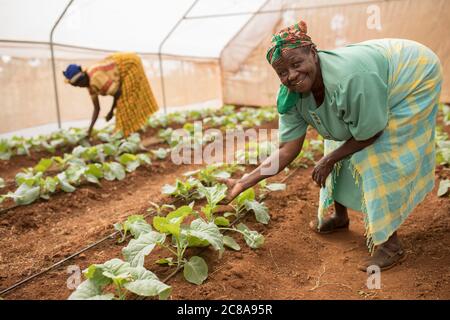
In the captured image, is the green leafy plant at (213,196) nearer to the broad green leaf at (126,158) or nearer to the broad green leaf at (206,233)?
the broad green leaf at (206,233)

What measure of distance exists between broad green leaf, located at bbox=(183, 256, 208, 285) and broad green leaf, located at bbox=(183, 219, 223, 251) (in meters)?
0.11

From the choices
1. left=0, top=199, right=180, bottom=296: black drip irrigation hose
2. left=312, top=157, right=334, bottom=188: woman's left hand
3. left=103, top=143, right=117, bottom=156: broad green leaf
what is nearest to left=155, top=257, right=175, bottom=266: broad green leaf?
left=0, top=199, right=180, bottom=296: black drip irrigation hose

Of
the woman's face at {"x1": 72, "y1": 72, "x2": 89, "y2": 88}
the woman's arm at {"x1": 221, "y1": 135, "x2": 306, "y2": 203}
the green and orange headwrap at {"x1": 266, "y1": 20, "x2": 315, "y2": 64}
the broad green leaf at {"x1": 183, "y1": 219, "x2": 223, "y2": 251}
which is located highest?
the green and orange headwrap at {"x1": 266, "y1": 20, "x2": 315, "y2": 64}

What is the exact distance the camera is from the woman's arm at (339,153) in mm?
1902

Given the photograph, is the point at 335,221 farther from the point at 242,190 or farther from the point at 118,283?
the point at 118,283

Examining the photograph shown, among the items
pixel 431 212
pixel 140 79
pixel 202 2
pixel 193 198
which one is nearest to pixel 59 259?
pixel 193 198

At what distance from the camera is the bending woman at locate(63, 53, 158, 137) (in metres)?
5.01

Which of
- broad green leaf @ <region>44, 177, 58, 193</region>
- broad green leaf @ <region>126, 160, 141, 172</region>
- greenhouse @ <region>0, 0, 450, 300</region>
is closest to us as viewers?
greenhouse @ <region>0, 0, 450, 300</region>

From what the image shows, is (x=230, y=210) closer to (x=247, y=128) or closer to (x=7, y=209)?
(x=7, y=209)

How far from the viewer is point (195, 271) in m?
1.96

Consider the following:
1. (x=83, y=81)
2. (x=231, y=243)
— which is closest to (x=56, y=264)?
(x=231, y=243)

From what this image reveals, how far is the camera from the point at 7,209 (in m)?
3.19

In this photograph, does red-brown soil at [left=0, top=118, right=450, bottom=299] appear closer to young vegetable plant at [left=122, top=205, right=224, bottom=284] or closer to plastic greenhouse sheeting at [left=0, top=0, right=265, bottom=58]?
young vegetable plant at [left=122, top=205, right=224, bottom=284]

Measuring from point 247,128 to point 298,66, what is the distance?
16.4 feet
